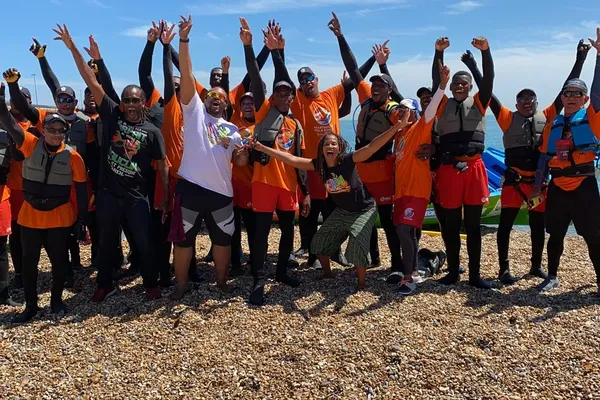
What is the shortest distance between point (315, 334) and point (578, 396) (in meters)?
2.18

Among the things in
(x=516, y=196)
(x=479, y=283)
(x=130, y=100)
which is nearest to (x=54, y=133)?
(x=130, y=100)

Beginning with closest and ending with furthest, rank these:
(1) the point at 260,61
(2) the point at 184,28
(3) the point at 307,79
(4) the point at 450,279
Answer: (2) the point at 184,28, (4) the point at 450,279, (3) the point at 307,79, (1) the point at 260,61

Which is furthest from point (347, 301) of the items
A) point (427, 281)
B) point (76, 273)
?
point (76, 273)

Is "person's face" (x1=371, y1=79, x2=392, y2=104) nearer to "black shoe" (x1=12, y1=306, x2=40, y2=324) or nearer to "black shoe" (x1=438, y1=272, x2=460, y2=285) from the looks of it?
"black shoe" (x1=438, y1=272, x2=460, y2=285)

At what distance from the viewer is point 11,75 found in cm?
521

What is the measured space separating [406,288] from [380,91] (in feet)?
7.57

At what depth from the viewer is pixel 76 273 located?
6.64 m

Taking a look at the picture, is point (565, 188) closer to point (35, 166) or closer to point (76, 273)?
point (35, 166)

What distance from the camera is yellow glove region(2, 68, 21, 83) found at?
17.0 ft

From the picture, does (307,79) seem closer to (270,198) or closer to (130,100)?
(270,198)

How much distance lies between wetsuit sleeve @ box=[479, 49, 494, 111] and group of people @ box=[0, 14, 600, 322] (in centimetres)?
1

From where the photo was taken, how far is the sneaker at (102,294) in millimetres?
5539

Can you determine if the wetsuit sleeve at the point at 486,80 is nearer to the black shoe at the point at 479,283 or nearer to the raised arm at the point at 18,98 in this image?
the black shoe at the point at 479,283

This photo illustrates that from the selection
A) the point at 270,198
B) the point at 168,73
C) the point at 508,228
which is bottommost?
the point at 508,228
